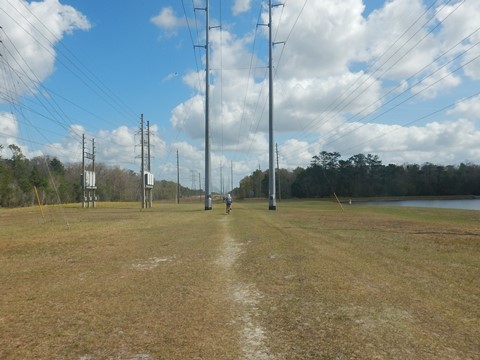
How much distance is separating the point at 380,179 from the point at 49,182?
97.3 metres

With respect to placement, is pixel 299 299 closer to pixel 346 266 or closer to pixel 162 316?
pixel 162 316

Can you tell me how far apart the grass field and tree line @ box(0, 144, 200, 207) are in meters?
43.5

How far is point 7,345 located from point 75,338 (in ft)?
2.64

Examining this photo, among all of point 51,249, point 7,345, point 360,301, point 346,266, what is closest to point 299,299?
point 360,301

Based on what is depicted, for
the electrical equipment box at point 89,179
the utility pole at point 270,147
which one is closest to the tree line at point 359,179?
the electrical equipment box at point 89,179

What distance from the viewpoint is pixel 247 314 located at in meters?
6.62

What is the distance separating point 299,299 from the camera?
7.44 meters

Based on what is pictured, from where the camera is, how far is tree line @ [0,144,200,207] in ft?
298

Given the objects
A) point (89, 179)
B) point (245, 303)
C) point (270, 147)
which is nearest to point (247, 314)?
point (245, 303)

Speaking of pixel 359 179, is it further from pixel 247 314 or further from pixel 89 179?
pixel 247 314

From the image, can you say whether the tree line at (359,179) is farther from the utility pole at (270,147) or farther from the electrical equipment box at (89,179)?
the utility pole at (270,147)

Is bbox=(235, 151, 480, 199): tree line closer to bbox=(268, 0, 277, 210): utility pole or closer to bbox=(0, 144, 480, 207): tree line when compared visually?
bbox=(0, 144, 480, 207): tree line

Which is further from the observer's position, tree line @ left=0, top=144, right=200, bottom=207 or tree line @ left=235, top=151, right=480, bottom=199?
tree line @ left=235, top=151, right=480, bottom=199

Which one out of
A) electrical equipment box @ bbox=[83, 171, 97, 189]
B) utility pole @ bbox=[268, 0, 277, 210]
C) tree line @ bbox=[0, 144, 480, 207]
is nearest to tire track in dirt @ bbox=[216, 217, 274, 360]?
utility pole @ bbox=[268, 0, 277, 210]
